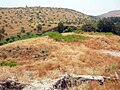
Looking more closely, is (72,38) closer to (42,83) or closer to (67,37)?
(67,37)

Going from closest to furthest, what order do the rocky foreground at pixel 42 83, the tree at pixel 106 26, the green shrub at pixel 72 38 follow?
the rocky foreground at pixel 42 83 → the green shrub at pixel 72 38 → the tree at pixel 106 26

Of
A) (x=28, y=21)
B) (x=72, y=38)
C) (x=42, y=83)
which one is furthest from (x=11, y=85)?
(x=28, y=21)

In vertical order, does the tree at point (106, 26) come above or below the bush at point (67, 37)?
below

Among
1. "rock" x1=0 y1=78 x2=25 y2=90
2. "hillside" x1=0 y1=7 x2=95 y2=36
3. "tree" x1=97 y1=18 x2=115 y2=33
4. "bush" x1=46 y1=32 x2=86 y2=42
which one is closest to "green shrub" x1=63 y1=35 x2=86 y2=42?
"bush" x1=46 y1=32 x2=86 y2=42

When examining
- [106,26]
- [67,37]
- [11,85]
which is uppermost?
[11,85]

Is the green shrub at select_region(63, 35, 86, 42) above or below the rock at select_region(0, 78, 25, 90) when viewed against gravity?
below

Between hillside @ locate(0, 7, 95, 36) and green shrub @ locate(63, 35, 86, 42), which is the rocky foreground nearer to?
green shrub @ locate(63, 35, 86, 42)

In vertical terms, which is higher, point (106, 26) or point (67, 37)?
point (67, 37)

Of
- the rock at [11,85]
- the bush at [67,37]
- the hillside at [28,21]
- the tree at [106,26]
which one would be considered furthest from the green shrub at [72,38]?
the hillside at [28,21]

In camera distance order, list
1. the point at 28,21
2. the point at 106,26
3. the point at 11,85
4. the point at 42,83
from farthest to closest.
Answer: the point at 28,21, the point at 106,26, the point at 42,83, the point at 11,85

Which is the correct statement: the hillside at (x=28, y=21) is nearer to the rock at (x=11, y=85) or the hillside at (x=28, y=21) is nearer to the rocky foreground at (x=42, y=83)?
the rock at (x=11, y=85)

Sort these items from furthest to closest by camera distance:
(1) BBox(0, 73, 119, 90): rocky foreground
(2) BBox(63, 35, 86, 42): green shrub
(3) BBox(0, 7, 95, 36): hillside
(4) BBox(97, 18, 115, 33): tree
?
(3) BBox(0, 7, 95, 36): hillside
(4) BBox(97, 18, 115, 33): tree
(2) BBox(63, 35, 86, 42): green shrub
(1) BBox(0, 73, 119, 90): rocky foreground

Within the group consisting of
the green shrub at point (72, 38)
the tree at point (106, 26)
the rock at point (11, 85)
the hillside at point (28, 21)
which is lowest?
the hillside at point (28, 21)

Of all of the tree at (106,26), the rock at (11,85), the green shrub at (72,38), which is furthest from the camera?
the tree at (106,26)
